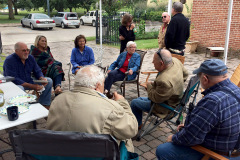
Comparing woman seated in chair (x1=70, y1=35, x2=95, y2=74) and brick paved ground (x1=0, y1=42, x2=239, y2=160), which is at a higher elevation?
woman seated in chair (x1=70, y1=35, x2=95, y2=74)

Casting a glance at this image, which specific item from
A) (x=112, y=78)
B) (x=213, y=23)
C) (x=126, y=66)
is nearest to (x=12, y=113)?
(x=112, y=78)

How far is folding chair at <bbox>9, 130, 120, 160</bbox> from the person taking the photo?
1365mm

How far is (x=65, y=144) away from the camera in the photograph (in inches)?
54.1

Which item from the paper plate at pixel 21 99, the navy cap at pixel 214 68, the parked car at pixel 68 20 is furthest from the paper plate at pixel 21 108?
the parked car at pixel 68 20

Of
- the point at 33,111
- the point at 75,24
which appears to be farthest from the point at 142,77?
the point at 75,24

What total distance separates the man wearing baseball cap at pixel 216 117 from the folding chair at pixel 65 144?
30.1 inches

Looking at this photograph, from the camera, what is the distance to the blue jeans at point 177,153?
6.64 ft

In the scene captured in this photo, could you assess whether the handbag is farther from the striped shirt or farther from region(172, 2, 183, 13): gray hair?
region(172, 2, 183, 13): gray hair

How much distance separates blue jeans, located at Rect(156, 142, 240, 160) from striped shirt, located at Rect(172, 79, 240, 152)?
0.19m

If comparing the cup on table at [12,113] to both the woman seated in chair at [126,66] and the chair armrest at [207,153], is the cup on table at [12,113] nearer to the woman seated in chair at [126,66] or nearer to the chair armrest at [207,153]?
the chair armrest at [207,153]

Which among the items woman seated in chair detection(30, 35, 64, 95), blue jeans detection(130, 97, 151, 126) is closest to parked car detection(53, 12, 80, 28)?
woman seated in chair detection(30, 35, 64, 95)

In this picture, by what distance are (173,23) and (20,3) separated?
34.9 metres

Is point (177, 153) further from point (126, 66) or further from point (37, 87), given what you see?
point (126, 66)

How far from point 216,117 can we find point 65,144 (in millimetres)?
1136
